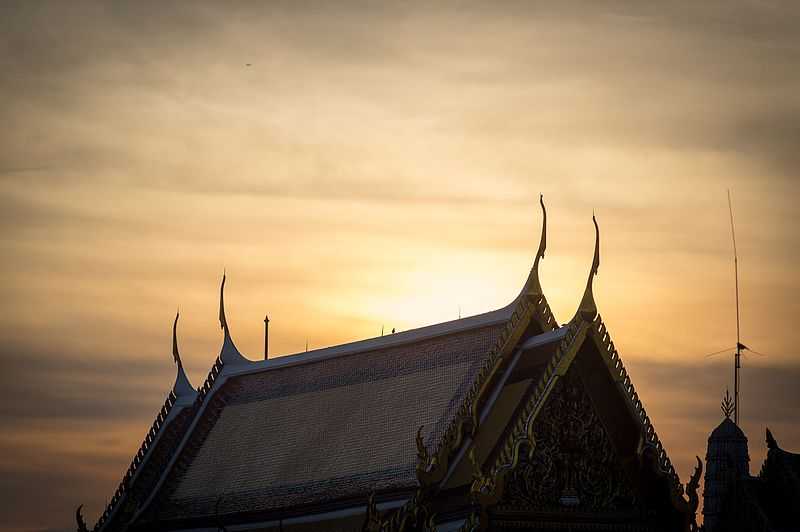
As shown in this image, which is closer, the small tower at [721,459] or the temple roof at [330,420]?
the temple roof at [330,420]

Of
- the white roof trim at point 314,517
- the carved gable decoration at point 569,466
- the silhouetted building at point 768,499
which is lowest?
the white roof trim at point 314,517

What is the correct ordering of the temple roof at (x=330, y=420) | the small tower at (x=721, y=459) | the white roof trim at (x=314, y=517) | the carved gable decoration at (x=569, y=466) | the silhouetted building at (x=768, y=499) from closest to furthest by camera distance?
the carved gable decoration at (x=569, y=466) < the white roof trim at (x=314, y=517) < the temple roof at (x=330, y=420) < the silhouetted building at (x=768, y=499) < the small tower at (x=721, y=459)

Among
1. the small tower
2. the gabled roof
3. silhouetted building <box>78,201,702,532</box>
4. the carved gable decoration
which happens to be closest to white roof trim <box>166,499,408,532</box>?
silhouetted building <box>78,201,702,532</box>

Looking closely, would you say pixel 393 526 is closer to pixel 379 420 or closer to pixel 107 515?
pixel 379 420

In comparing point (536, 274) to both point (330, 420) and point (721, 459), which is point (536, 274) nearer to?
point (330, 420)

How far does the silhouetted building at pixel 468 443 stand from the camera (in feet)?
102

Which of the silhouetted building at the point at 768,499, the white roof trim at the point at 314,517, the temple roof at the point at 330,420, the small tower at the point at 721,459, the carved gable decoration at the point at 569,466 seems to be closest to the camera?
the carved gable decoration at the point at 569,466

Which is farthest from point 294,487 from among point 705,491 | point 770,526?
point 705,491

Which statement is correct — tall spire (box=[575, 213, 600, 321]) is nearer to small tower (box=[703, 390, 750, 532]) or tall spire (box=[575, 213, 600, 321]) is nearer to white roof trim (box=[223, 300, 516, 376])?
white roof trim (box=[223, 300, 516, 376])

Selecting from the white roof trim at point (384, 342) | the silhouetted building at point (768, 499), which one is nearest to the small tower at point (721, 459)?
the silhouetted building at point (768, 499)

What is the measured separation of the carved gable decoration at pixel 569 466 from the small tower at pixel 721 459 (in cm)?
3337

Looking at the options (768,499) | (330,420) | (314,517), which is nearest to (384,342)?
(330,420)

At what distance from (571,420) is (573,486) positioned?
3.63 ft

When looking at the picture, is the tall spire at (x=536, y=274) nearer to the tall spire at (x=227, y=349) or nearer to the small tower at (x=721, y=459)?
the tall spire at (x=227, y=349)
